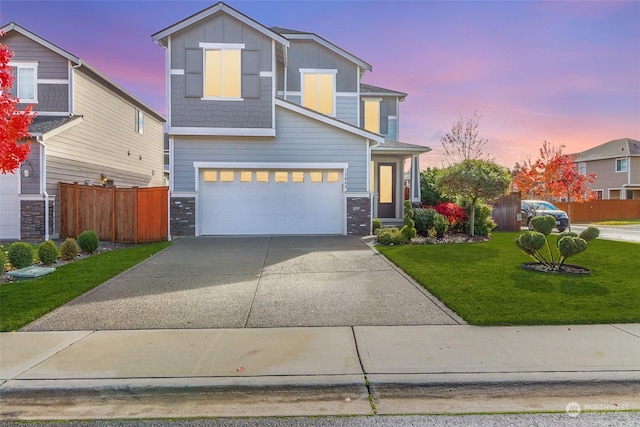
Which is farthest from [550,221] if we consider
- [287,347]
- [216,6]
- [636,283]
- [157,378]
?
[216,6]

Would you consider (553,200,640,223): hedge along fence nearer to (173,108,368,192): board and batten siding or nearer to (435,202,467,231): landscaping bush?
(435,202,467,231): landscaping bush

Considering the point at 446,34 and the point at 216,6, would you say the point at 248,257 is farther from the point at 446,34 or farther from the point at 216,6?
the point at 446,34

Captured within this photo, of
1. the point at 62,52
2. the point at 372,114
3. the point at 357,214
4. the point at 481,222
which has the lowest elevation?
the point at 481,222

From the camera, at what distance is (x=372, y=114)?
759 inches

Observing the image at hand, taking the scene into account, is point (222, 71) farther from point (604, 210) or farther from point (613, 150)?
point (613, 150)

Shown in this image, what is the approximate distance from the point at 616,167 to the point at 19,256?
42768mm

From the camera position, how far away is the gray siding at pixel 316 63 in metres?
16.4

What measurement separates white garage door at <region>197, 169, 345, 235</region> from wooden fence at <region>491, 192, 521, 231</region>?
8.03m

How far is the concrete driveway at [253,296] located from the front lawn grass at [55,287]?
0.25 metres

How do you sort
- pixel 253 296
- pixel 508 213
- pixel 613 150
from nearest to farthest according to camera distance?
pixel 253 296, pixel 508 213, pixel 613 150

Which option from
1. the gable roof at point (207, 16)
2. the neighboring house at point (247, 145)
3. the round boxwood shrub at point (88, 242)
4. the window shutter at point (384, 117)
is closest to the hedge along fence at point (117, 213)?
the neighboring house at point (247, 145)

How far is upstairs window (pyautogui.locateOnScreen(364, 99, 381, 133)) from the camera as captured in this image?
1920 centimetres

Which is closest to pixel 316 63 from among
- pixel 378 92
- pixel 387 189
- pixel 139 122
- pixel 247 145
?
pixel 378 92

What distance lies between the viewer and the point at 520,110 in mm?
20719
